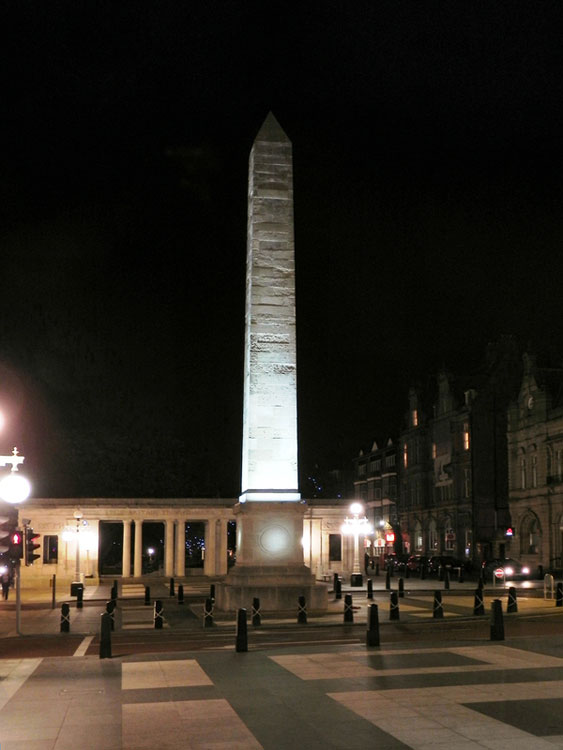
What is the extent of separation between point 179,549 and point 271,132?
35064 mm

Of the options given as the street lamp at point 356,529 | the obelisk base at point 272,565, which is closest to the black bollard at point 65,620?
the obelisk base at point 272,565

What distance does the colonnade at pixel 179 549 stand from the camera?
59.7m

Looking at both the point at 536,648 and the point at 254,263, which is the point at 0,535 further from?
the point at 254,263

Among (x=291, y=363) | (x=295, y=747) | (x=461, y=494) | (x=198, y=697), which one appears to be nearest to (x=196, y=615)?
(x=291, y=363)

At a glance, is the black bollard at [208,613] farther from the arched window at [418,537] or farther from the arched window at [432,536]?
the arched window at [418,537]

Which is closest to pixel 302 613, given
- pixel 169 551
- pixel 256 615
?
pixel 256 615

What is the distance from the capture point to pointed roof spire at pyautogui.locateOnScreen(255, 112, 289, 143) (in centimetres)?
3244

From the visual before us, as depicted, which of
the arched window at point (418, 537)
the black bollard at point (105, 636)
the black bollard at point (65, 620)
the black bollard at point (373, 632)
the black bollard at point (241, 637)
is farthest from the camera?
the arched window at point (418, 537)

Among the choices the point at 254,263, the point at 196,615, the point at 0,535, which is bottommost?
the point at 196,615

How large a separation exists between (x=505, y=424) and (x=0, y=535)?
7121 cm

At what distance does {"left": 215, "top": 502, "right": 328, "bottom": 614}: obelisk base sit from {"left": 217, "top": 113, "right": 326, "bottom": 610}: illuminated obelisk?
0.11ft

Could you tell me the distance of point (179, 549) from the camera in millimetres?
60844

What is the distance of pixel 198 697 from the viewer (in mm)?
13969

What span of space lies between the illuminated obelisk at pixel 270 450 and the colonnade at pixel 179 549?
29.0m
